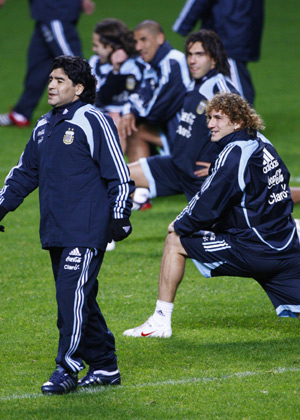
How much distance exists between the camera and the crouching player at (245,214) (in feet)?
19.7

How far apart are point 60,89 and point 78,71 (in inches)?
5.3

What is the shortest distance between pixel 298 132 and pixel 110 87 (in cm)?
406

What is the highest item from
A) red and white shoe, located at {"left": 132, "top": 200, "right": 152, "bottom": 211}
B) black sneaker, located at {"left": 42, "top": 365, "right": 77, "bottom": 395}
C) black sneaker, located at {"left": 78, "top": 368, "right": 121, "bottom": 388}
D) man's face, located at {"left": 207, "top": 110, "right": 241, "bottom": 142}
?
man's face, located at {"left": 207, "top": 110, "right": 241, "bottom": 142}

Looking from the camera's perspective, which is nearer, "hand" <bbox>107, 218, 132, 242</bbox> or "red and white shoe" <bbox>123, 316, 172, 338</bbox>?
"hand" <bbox>107, 218, 132, 242</bbox>

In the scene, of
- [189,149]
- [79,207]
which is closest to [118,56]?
[189,149]

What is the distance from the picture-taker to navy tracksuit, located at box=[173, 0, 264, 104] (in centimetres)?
1162

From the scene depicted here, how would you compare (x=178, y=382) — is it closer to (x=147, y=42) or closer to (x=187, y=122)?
(x=187, y=122)

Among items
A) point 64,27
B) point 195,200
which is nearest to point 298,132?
point 64,27

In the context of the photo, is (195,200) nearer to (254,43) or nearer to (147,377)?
(147,377)

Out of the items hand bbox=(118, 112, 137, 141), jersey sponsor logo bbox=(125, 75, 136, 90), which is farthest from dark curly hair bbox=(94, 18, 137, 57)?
hand bbox=(118, 112, 137, 141)

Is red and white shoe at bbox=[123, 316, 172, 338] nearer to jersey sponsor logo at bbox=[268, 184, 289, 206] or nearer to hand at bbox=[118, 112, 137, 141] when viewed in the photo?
jersey sponsor logo at bbox=[268, 184, 289, 206]

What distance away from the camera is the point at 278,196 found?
606 cm

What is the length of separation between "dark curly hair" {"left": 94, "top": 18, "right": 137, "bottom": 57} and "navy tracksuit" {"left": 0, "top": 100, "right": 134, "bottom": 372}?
5402 mm

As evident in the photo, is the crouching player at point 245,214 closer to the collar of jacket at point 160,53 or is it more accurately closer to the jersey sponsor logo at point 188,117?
the jersey sponsor logo at point 188,117
